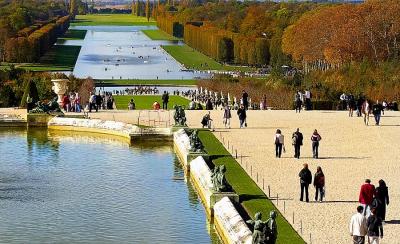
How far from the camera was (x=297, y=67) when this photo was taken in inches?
3366

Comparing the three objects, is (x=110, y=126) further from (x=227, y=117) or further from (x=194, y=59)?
(x=194, y=59)

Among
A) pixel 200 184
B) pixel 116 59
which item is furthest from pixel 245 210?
pixel 116 59

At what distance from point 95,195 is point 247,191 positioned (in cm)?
367

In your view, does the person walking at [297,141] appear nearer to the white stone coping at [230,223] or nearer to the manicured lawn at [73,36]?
the white stone coping at [230,223]

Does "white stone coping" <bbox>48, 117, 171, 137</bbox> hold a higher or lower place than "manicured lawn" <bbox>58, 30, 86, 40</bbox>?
lower

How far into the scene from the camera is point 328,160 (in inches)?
1097

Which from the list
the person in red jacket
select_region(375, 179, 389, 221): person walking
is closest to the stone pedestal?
select_region(375, 179, 389, 221): person walking

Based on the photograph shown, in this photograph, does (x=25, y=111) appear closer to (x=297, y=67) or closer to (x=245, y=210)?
(x=245, y=210)

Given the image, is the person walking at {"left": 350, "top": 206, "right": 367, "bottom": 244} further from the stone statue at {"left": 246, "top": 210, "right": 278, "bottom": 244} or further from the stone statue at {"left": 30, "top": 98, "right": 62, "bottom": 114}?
the stone statue at {"left": 30, "top": 98, "right": 62, "bottom": 114}

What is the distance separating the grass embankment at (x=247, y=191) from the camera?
1911cm

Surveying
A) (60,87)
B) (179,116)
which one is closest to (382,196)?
(179,116)

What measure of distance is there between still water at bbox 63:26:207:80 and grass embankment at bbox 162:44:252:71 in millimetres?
861

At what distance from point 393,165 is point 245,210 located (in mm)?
6733

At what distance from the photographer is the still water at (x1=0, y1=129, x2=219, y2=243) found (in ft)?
68.2
